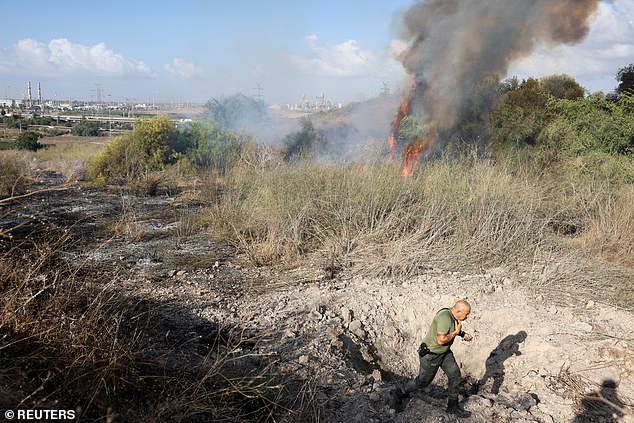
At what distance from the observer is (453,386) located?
364 cm

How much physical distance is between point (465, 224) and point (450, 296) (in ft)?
5.53

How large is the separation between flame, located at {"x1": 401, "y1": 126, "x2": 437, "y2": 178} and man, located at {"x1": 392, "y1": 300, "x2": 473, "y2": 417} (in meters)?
4.72

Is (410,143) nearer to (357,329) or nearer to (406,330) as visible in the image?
(406,330)

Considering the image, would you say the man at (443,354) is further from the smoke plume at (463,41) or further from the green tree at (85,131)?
the green tree at (85,131)

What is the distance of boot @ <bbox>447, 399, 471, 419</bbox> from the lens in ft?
11.5

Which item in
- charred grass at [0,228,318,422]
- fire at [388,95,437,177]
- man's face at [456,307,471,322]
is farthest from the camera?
fire at [388,95,437,177]

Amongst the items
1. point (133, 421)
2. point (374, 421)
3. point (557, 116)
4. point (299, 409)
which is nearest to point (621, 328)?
point (374, 421)

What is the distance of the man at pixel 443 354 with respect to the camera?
352cm

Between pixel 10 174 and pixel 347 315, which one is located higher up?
pixel 10 174

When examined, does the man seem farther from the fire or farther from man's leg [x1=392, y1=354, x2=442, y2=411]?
the fire

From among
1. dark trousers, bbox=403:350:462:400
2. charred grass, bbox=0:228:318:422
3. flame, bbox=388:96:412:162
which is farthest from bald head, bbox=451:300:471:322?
flame, bbox=388:96:412:162

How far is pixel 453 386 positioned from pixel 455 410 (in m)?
0.18

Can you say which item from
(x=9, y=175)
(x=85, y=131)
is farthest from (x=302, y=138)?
(x=85, y=131)

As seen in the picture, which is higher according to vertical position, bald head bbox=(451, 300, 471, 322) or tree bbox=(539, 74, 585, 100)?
tree bbox=(539, 74, 585, 100)
